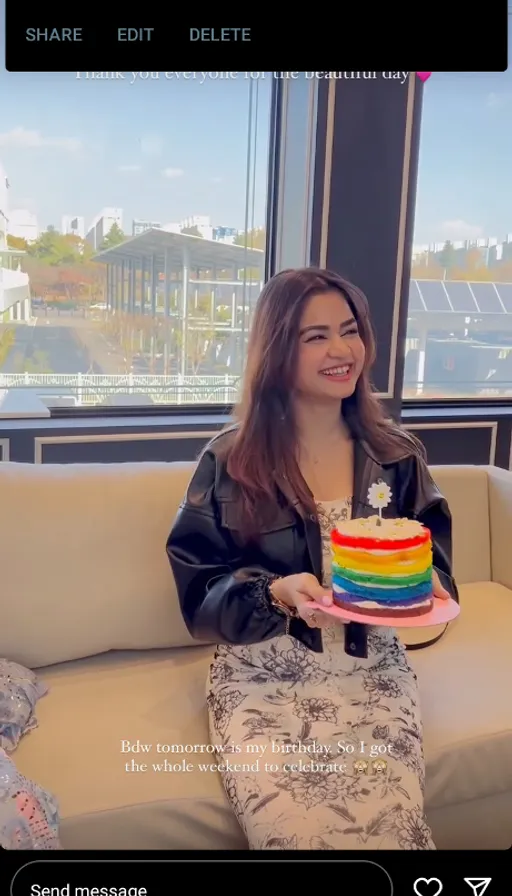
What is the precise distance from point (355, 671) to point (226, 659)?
19 cm

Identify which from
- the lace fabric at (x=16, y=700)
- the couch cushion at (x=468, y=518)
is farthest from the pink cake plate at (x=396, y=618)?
the couch cushion at (x=468, y=518)

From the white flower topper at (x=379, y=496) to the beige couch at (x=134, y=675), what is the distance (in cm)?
34

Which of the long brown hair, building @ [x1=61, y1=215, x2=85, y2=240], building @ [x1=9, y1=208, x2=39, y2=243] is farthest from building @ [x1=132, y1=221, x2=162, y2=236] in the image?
the long brown hair

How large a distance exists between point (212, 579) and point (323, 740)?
0.88ft

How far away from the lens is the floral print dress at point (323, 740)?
33.3 inches

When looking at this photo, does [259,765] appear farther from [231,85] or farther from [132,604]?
[231,85]

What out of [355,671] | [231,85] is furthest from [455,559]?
[231,85]

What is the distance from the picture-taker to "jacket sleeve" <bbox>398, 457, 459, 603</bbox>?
1173 millimetres

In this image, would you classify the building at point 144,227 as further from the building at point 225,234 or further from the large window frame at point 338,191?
the large window frame at point 338,191

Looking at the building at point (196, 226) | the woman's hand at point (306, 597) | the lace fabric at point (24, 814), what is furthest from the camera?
the building at point (196, 226)

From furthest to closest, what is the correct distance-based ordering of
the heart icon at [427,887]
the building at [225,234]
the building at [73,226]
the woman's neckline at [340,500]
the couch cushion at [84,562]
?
the building at [225,234]
the building at [73,226]
the couch cushion at [84,562]
the woman's neckline at [340,500]
the heart icon at [427,887]

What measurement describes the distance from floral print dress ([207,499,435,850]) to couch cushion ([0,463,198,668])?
0.25 metres

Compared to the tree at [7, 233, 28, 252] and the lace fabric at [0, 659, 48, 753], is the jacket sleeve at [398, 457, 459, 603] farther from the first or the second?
the tree at [7, 233, 28, 252]

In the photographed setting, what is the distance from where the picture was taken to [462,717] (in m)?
1.19
